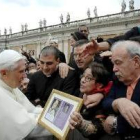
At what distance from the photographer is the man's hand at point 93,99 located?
3.13 metres

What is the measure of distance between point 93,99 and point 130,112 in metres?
0.57

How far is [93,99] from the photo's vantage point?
3135 millimetres

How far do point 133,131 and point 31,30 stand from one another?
43.5m

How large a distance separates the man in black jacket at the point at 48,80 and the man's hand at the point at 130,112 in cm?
155

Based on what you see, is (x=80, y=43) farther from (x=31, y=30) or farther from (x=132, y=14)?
(x=31, y=30)

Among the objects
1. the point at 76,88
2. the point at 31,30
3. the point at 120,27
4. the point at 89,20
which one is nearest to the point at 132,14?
the point at 120,27

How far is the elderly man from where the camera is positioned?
2.77 metres

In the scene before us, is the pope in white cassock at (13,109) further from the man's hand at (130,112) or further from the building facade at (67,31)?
the building facade at (67,31)

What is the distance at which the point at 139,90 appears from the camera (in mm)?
2820

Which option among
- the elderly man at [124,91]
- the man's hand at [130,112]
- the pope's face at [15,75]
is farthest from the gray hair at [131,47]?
the pope's face at [15,75]

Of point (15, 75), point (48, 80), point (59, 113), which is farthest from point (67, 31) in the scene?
point (59, 113)

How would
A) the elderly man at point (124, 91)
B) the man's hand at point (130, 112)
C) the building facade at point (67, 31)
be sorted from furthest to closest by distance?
the building facade at point (67, 31) < the elderly man at point (124, 91) < the man's hand at point (130, 112)

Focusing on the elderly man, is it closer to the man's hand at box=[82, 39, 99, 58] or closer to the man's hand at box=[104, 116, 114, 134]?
the man's hand at box=[104, 116, 114, 134]

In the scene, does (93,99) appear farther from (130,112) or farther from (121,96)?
(130,112)
